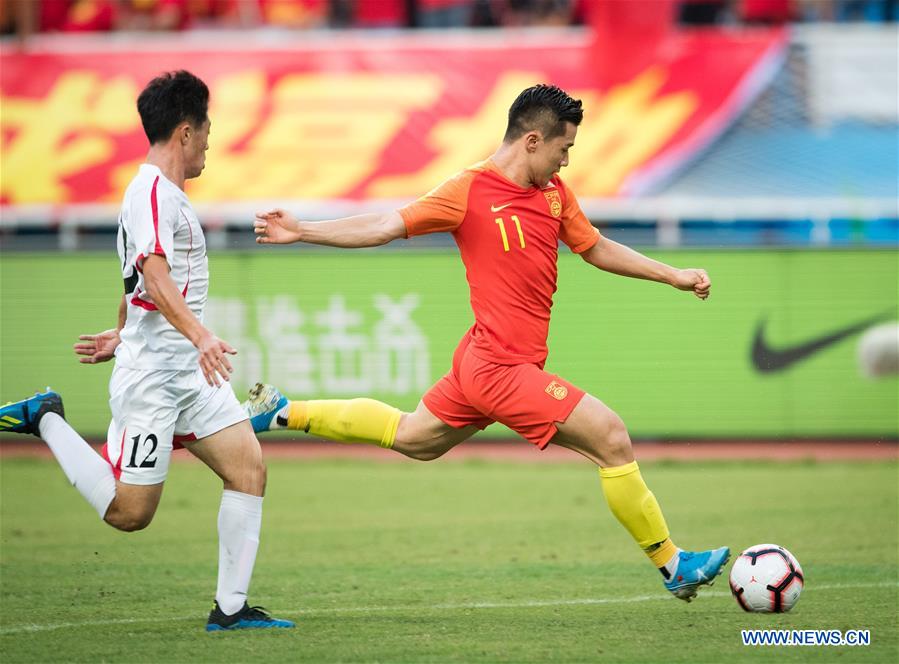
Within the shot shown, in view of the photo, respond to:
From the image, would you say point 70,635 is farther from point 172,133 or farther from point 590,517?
point 590,517

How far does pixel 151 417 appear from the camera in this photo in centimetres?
589

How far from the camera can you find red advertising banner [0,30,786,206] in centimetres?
1850

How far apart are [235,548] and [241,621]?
364mm

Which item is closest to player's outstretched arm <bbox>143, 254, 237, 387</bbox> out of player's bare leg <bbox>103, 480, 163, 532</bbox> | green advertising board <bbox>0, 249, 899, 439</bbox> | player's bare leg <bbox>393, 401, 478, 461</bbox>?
player's bare leg <bbox>103, 480, 163, 532</bbox>

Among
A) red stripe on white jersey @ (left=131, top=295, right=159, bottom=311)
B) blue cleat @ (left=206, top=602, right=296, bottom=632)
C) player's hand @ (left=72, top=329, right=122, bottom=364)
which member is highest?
red stripe on white jersey @ (left=131, top=295, right=159, bottom=311)

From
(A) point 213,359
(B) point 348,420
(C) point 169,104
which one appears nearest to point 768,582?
(B) point 348,420

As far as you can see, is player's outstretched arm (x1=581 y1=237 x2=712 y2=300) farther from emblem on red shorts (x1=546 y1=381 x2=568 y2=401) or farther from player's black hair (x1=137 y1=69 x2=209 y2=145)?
player's black hair (x1=137 y1=69 x2=209 y2=145)

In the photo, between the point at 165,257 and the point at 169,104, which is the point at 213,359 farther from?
the point at 169,104

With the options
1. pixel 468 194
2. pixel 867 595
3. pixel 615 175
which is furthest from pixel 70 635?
pixel 615 175

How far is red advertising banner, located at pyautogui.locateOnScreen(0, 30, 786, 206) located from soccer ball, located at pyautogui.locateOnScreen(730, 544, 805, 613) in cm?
1176

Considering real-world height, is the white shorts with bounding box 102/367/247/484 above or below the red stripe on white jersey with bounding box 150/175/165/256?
below

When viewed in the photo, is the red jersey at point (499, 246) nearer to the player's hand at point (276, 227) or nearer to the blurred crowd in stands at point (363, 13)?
the player's hand at point (276, 227)

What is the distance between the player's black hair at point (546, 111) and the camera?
627 centimetres

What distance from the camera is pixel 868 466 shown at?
513 inches
